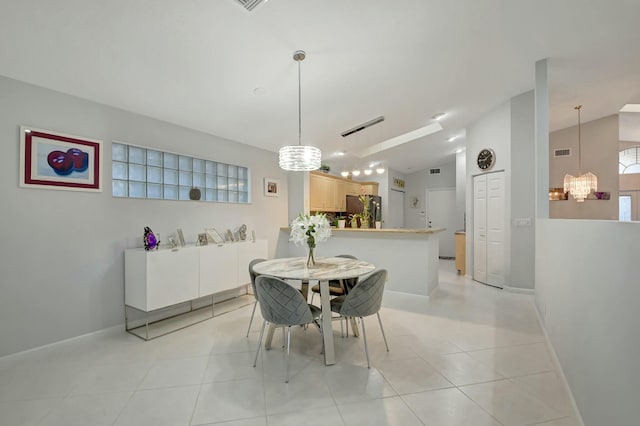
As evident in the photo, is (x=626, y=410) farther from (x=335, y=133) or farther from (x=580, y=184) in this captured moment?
(x=580, y=184)

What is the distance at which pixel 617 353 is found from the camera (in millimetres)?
1174

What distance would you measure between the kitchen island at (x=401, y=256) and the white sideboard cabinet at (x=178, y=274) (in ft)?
6.40

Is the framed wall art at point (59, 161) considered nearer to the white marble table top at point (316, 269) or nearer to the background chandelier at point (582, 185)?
the white marble table top at point (316, 269)

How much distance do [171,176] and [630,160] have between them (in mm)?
9634

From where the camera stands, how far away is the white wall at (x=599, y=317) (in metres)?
1.09

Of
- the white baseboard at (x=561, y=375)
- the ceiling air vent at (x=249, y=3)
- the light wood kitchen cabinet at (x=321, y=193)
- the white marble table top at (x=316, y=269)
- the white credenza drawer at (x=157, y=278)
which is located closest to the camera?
the white baseboard at (x=561, y=375)

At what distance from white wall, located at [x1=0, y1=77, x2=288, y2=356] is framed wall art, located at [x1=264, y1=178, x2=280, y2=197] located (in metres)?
1.65

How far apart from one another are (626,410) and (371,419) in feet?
3.90

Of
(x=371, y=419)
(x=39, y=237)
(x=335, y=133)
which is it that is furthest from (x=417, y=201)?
(x=39, y=237)

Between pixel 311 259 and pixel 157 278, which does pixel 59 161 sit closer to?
pixel 157 278

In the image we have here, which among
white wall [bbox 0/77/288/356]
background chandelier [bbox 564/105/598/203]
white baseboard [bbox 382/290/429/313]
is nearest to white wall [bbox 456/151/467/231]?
background chandelier [bbox 564/105/598/203]

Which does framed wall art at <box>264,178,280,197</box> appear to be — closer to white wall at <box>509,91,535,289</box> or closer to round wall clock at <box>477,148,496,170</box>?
round wall clock at <box>477,148,496,170</box>

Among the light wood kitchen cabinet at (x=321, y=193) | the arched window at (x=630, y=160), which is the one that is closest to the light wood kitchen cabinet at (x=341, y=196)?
the light wood kitchen cabinet at (x=321, y=193)

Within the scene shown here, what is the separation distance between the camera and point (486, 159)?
4.99 m
